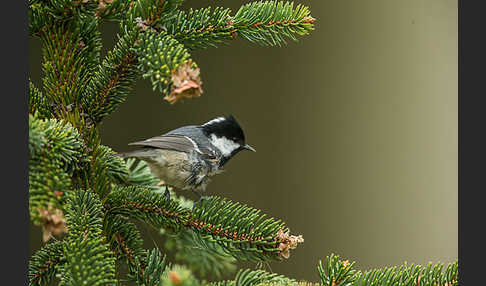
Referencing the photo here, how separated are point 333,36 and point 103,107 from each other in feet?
6.41

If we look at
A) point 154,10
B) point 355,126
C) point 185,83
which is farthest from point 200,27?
point 355,126

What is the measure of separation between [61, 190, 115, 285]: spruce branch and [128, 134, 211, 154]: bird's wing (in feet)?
1.19

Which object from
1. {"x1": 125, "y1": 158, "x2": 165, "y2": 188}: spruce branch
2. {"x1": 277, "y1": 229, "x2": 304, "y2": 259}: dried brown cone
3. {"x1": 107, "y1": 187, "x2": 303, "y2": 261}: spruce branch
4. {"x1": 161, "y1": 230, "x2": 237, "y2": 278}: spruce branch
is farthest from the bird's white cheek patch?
{"x1": 277, "y1": 229, "x2": 304, "y2": 259}: dried brown cone

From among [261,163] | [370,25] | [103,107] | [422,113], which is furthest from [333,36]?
[103,107]

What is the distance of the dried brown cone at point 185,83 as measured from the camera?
1.89ft

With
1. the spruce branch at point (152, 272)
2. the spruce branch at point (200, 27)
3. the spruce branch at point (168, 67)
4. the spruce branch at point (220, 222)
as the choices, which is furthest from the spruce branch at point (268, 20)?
the spruce branch at point (152, 272)

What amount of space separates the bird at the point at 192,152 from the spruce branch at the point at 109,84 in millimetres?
225

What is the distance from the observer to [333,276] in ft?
2.29

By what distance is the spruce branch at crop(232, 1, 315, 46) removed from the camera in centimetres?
81

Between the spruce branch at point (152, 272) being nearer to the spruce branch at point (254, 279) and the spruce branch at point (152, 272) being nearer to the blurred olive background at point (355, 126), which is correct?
the spruce branch at point (254, 279)

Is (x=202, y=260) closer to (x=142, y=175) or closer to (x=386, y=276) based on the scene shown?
(x=142, y=175)

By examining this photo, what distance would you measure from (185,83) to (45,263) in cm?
40

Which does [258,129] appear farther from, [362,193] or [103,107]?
[103,107]

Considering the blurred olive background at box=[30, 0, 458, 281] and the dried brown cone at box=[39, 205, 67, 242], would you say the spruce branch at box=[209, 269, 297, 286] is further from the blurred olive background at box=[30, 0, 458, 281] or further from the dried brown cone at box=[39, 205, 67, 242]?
Answer: the blurred olive background at box=[30, 0, 458, 281]
